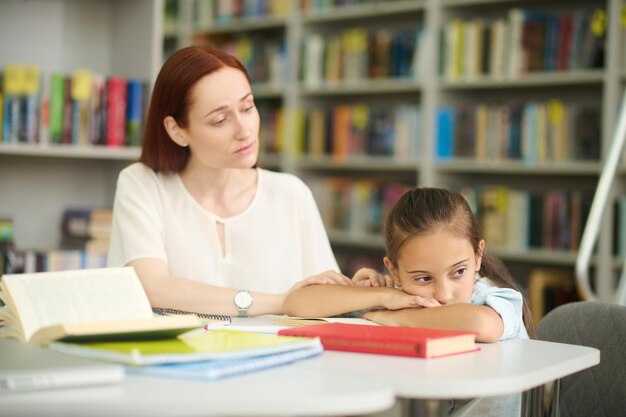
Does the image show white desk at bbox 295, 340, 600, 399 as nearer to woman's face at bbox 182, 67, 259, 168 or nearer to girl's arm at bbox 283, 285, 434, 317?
girl's arm at bbox 283, 285, 434, 317

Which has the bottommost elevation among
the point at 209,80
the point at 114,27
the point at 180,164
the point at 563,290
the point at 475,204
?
the point at 563,290

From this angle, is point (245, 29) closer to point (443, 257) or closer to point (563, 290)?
point (563, 290)

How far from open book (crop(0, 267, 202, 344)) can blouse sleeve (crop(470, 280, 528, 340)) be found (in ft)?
1.68

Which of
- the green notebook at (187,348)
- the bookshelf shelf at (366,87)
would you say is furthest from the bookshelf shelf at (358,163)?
the green notebook at (187,348)

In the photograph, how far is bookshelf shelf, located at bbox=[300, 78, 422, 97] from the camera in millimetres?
4605

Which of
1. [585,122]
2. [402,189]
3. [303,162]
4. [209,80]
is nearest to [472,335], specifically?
[209,80]

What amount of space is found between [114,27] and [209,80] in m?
1.60

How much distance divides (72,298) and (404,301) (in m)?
0.56

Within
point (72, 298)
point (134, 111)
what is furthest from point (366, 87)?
point (72, 298)

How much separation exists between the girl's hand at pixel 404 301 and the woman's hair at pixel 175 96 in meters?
0.79

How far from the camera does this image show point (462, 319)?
1.48 metres

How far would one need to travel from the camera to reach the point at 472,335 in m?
1.40

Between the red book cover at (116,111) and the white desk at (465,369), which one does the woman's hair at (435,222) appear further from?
the red book cover at (116,111)

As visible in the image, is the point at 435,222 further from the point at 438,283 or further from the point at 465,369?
the point at 465,369
